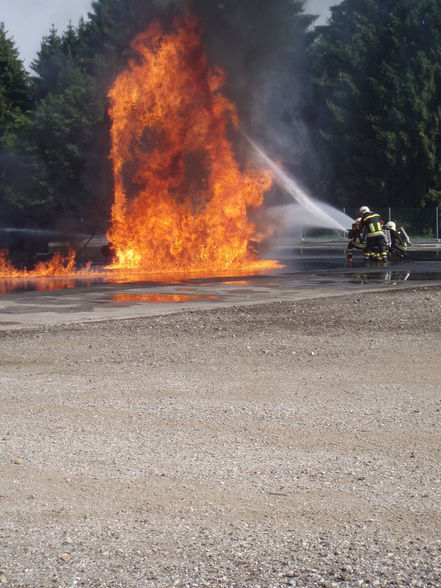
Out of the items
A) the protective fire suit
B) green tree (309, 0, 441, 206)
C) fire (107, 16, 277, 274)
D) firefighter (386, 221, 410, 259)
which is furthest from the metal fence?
fire (107, 16, 277, 274)

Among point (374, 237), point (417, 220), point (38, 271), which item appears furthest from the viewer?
point (417, 220)

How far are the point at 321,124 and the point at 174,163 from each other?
99.0 ft

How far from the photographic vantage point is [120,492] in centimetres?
462

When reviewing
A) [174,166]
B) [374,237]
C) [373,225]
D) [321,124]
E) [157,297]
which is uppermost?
[321,124]

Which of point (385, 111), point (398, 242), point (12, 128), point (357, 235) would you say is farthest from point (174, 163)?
point (12, 128)

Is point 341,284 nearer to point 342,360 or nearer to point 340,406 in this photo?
point 342,360

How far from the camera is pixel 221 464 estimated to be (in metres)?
5.11

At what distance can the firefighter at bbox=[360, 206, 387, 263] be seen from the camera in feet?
70.8

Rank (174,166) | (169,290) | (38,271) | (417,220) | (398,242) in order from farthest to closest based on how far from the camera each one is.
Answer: (417,220) < (398,242) < (174,166) < (38,271) < (169,290)

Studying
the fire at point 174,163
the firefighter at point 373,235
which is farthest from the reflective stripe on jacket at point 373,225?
the fire at point 174,163

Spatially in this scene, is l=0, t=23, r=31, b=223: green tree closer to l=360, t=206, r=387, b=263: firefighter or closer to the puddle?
l=360, t=206, r=387, b=263: firefighter

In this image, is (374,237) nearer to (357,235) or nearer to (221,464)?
(357,235)

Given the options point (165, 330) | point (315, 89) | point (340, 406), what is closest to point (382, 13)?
point (315, 89)

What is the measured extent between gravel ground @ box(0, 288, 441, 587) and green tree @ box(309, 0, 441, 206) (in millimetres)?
37151
